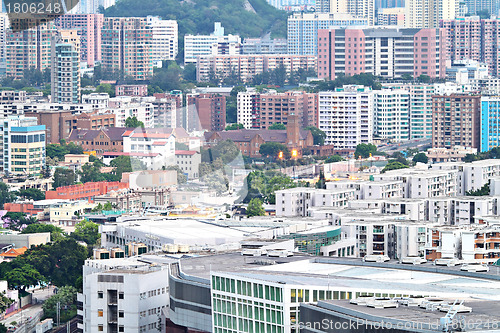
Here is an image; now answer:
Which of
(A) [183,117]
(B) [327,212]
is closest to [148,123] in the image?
(A) [183,117]

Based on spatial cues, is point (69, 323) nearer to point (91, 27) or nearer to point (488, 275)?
point (488, 275)

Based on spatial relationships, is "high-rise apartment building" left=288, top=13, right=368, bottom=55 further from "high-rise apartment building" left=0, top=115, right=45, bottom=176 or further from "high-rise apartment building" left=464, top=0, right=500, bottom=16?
"high-rise apartment building" left=0, top=115, right=45, bottom=176

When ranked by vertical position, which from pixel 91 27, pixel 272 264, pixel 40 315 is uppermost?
pixel 91 27

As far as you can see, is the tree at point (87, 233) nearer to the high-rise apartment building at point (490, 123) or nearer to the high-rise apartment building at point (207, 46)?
the high-rise apartment building at point (490, 123)

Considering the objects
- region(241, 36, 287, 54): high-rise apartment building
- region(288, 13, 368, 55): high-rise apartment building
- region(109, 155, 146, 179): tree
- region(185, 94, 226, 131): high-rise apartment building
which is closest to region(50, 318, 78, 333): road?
region(109, 155, 146, 179): tree

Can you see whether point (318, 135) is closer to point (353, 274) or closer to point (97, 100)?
point (97, 100)
